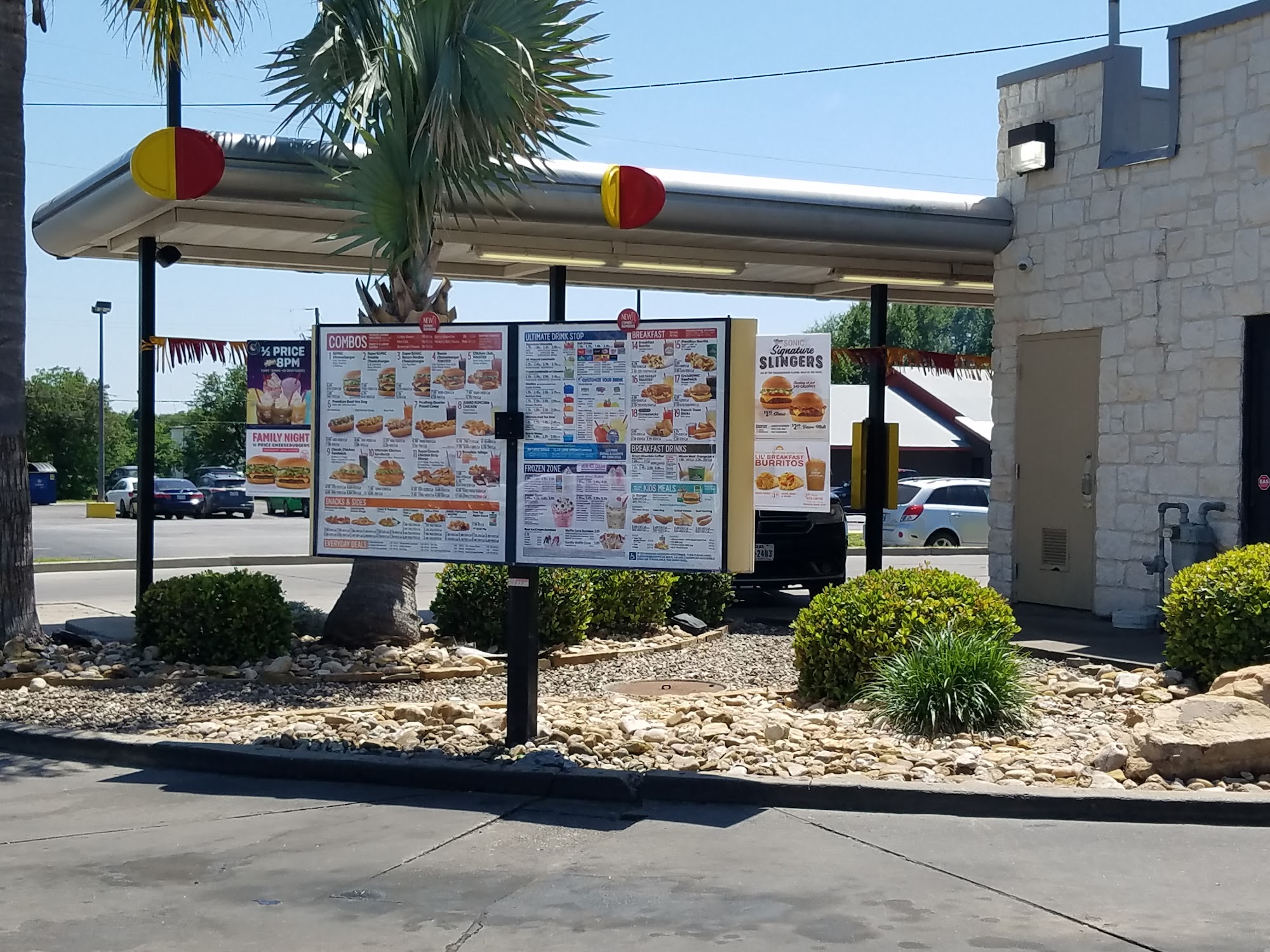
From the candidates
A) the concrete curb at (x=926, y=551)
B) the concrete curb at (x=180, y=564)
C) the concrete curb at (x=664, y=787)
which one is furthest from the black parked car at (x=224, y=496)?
the concrete curb at (x=664, y=787)

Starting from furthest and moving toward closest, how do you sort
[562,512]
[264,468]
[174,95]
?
[174,95], [264,468], [562,512]

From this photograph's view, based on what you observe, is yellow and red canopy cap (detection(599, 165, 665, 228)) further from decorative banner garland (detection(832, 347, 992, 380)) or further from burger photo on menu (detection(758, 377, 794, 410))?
decorative banner garland (detection(832, 347, 992, 380))

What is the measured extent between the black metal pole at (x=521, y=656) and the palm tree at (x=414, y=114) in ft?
11.5

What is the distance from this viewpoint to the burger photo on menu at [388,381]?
813cm

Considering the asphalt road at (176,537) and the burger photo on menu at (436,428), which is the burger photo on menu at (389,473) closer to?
the burger photo on menu at (436,428)

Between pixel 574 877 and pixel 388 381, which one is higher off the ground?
pixel 388 381

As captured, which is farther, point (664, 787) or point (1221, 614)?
point (1221, 614)

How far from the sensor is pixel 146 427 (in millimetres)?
12664

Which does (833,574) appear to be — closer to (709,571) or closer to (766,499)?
(766,499)

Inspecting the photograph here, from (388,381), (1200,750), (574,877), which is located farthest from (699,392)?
(1200,750)

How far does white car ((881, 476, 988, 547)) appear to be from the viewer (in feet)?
90.7

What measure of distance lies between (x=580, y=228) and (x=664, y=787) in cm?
721

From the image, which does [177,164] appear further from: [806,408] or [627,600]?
[806,408]

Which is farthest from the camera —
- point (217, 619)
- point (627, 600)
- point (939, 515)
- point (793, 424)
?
point (939, 515)
